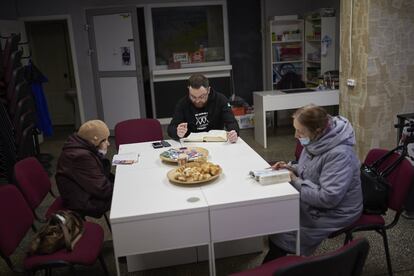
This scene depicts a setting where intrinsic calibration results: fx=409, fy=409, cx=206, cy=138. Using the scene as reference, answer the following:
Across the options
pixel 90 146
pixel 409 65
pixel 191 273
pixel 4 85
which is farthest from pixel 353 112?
pixel 4 85

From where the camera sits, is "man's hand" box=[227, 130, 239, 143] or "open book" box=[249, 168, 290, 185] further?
"man's hand" box=[227, 130, 239, 143]

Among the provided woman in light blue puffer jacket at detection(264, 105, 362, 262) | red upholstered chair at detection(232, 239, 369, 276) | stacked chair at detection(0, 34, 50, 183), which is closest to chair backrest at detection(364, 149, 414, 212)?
woman in light blue puffer jacket at detection(264, 105, 362, 262)

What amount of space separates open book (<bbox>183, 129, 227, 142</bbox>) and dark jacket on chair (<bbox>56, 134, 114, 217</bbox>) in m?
0.96

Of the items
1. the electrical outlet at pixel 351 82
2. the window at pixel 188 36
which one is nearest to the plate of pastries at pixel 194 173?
the electrical outlet at pixel 351 82

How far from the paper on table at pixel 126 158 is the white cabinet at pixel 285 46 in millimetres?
4423

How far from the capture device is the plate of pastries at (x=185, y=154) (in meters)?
2.76

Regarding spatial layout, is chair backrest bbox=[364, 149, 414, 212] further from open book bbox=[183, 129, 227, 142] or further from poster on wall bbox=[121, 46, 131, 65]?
poster on wall bbox=[121, 46, 131, 65]

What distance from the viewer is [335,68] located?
630 centimetres

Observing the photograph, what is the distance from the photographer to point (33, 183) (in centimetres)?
271

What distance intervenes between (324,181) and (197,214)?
694mm

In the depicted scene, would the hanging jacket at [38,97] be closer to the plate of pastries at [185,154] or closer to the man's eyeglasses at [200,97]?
the man's eyeglasses at [200,97]

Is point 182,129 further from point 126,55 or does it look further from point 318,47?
point 318,47

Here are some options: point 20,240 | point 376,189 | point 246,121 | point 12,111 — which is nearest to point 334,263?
point 376,189

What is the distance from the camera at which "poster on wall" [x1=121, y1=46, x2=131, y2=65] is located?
6.71 meters
